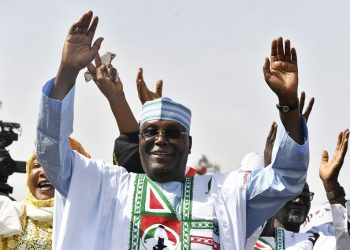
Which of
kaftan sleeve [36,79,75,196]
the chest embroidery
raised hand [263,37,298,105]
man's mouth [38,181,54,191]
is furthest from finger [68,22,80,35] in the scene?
man's mouth [38,181,54,191]

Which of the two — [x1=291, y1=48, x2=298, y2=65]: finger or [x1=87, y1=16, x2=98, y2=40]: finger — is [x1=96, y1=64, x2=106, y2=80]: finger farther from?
[x1=291, y1=48, x2=298, y2=65]: finger

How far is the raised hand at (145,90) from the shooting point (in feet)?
21.5

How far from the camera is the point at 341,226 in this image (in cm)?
706

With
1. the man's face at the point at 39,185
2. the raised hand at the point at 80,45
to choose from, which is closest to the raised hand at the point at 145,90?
the man's face at the point at 39,185

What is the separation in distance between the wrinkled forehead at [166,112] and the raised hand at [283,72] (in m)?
0.57

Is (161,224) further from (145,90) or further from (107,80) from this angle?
(107,80)

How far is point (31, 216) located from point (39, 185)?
0.87ft

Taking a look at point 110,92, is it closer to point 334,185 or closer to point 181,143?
point 181,143

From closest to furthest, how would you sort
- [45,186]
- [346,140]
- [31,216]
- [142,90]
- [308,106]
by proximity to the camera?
1. [308,106]
2. [142,90]
3. [31,216]
4. [45,186]
5. [346,140]

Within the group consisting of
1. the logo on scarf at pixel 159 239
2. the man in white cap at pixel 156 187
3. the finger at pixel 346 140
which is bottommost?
the logo on scarf at pixel 159 239

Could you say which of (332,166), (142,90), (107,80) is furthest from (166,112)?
(332,166)

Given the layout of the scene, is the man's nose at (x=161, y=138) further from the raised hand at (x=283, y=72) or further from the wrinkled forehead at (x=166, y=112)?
the raised hand at (x=283, y=72)

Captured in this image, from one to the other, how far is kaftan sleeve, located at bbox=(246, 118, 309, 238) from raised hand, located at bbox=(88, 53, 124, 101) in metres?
1.71

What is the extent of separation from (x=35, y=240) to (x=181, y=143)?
178 centimetres
